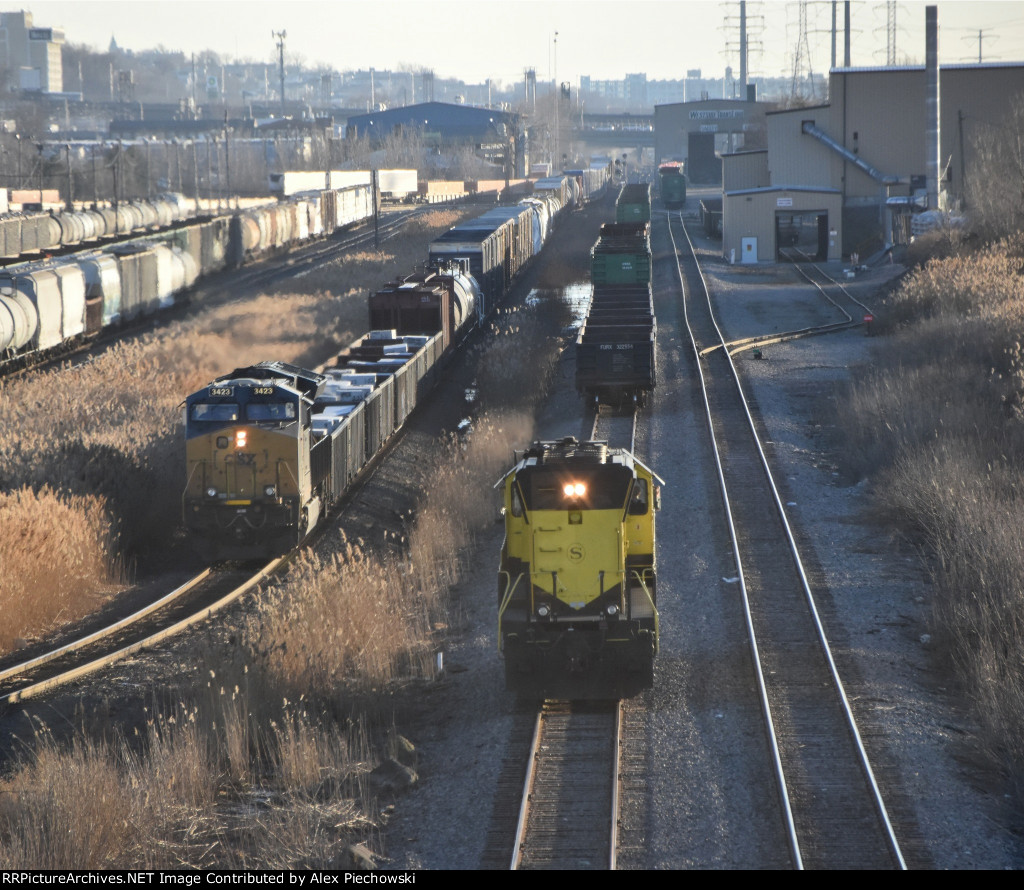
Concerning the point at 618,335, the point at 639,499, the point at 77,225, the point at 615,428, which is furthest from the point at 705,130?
the point at 639,499

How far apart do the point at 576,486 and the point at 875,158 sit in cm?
5535

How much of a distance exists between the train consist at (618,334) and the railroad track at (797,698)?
4583mm

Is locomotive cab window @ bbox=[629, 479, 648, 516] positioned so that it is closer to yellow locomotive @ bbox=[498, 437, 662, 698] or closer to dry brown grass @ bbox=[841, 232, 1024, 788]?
yellow locomotive @ bbox=[498, 437, 662, 698]

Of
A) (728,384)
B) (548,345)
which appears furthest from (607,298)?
(728,384)

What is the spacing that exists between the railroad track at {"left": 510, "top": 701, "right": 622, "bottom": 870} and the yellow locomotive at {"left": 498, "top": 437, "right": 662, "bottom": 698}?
0.60 m

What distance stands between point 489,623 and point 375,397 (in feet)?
32.2

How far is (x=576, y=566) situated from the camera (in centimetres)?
1205

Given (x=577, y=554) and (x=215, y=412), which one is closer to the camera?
(x=577, y=554)

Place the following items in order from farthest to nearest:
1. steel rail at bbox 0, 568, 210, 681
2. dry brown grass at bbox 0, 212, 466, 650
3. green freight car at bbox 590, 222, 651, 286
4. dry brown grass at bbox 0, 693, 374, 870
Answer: green freight car at bbox 590, 222, 651, 286 < dry brown grass at bbox 0, 212, 466, 650 < steel rail at bbox 0, 568, 210, 681 < dry brown grass at bbox 0, 693, 374, 870

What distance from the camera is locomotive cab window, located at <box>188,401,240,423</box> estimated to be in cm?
1841

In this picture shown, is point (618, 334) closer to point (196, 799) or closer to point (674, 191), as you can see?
point (196, 799)

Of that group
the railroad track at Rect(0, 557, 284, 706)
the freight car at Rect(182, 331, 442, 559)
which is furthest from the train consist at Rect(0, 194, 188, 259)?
the railroad track at Rect(0, 557, 284, 706)

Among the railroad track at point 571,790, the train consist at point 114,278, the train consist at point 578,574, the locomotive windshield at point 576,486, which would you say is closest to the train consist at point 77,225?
the train consist at point 114,278
